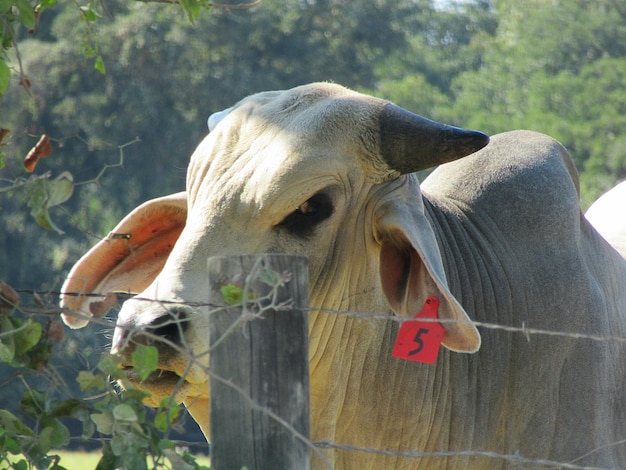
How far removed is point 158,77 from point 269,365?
2445cm

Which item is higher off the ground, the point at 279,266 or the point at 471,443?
the point at 279,266

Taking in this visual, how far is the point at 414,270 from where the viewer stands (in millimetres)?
3232

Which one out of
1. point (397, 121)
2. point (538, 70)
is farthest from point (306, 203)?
point (538, 70)

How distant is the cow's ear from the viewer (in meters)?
3.71

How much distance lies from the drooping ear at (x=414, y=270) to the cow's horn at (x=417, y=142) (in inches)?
5.4

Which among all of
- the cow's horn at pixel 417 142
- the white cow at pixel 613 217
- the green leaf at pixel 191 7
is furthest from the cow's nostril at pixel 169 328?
the white cow at pixel 613 217

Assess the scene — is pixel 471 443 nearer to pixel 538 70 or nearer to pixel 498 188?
pixel 498 188

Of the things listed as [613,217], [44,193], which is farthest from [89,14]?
[613,217]

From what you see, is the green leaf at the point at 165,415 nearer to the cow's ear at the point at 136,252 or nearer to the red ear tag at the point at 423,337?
the red ear tag at the point at 423,337

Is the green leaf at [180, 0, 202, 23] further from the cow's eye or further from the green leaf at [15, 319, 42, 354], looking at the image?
the green leaf at [15, 319, 42, 354]

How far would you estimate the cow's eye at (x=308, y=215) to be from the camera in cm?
319

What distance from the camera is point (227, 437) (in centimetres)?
Result: 211

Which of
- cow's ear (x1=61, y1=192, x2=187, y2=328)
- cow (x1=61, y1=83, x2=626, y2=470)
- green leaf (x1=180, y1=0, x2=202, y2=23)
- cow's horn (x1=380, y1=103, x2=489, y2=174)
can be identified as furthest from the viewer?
cow's ear (x1=61, y1=192, x2=187, y2=328)

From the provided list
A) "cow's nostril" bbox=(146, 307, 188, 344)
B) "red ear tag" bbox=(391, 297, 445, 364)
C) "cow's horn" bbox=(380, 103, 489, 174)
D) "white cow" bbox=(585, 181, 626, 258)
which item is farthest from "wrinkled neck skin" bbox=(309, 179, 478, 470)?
"white cow" bbox=(585, 181, 626, 258)
